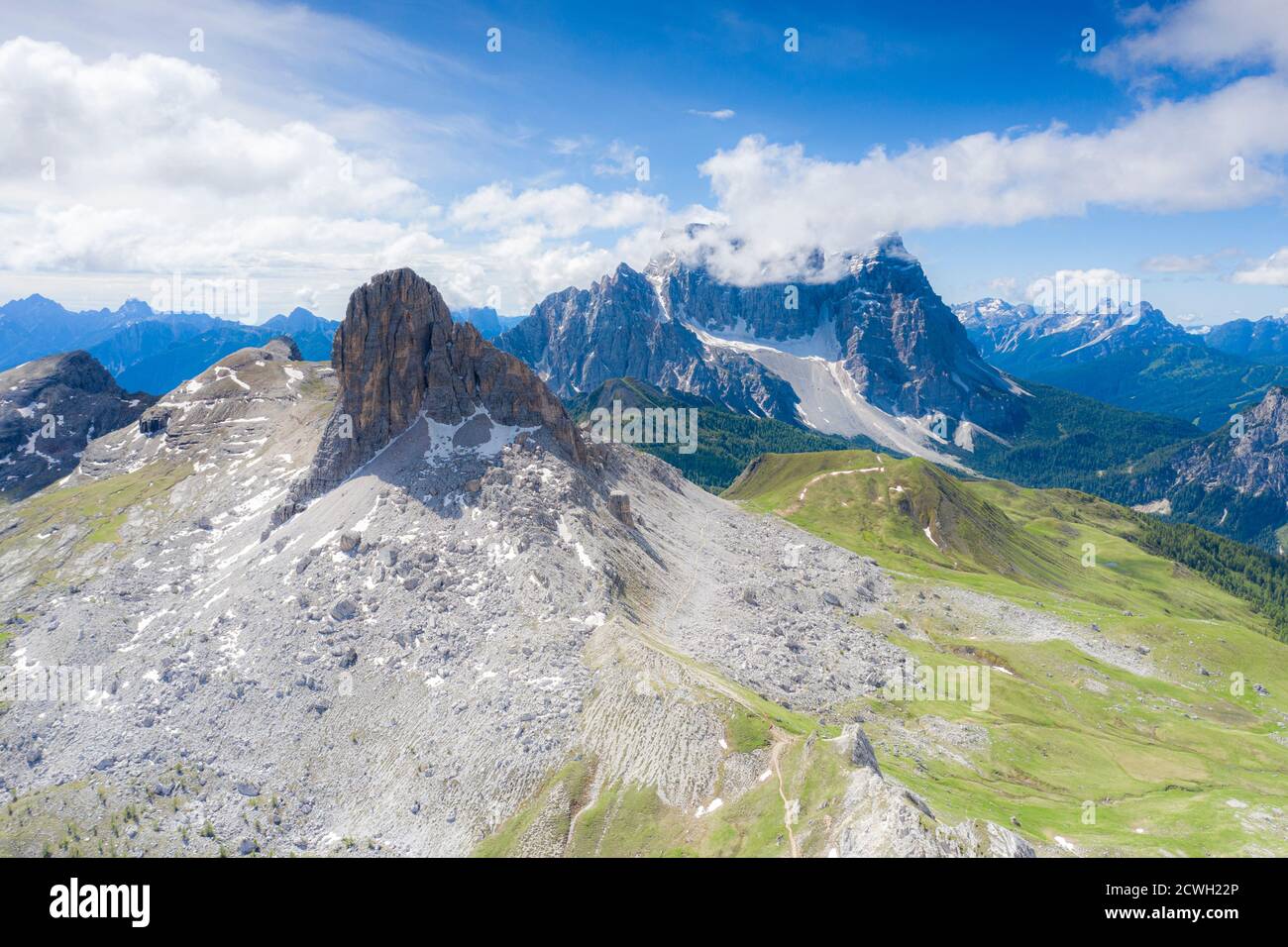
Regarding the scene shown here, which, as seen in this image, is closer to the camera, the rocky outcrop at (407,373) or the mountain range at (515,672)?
the mountain range at (515,672)

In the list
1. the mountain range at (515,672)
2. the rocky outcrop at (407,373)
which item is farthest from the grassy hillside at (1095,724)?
→ the rocky outcrop at (407,373)

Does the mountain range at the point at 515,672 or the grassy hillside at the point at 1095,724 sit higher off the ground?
the mountain range at the point at 515,672

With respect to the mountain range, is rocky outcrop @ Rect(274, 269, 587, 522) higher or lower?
higher

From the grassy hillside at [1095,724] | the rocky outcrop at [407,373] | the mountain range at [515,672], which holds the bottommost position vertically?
the grassy hillside at [1095,724]

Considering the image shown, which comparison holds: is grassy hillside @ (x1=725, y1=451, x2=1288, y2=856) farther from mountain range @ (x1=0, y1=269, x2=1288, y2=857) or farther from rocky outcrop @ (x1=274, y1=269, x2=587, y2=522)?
rocky outcrop @ (x1=274, y1=269, x2=587, y2=522)

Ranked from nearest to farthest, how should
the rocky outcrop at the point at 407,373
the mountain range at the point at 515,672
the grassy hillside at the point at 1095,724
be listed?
the mountain range at the point at 515,672
the grassy hillside at the point at 1095,724
the rocky outcrop at the point at 407,373

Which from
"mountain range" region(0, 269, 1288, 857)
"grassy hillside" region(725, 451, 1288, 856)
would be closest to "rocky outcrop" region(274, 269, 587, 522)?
"mountain range" region(0, 269, 1288, 857)

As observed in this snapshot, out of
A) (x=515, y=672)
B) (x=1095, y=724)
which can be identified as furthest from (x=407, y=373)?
(x=1095, y=724)

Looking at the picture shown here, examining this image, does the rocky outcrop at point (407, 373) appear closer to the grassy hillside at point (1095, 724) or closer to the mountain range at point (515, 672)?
the mountain range at point (515, 672)

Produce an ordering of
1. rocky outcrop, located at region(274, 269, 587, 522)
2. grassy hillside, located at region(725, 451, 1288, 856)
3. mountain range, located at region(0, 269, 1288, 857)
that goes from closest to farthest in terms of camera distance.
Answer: mountain range, located at region(0, 269, 1288, 857)
grassy hillside, located at region(725, 451, 1288, 856)
rocky outcrop, located at region(274, 269, 587, 522)

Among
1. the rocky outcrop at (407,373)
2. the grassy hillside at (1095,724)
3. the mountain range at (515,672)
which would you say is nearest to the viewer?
the mountain range at (515,672)
